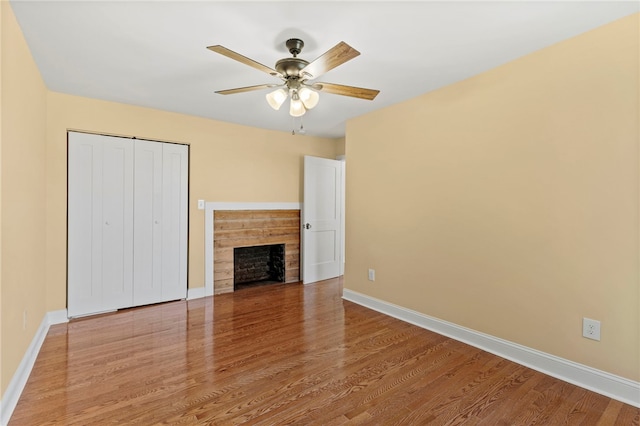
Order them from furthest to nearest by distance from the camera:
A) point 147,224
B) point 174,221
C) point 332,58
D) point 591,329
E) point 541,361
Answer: point 174,221 → point 147,224 → point 541,361 → point 591,329 → point 332,58

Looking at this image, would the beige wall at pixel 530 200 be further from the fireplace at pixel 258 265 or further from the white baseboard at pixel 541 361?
the fireplace at pixel 258 265

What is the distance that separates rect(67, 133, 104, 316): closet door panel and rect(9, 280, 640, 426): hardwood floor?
0.26 meters

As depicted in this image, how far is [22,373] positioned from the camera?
2.05 meters

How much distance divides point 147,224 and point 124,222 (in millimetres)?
233

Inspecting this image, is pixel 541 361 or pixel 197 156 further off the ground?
pixel 197 156

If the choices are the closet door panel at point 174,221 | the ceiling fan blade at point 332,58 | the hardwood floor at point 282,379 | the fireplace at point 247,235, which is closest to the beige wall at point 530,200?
the hardwood floor at point 282,379

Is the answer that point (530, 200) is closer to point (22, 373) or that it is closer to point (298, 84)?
point (298, 84)

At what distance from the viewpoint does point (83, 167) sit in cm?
325

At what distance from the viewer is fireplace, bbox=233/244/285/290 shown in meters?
4.72

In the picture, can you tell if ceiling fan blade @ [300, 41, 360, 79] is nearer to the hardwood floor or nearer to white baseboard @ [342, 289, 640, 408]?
the hardwood floor

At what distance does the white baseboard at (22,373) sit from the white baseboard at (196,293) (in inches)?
51.9

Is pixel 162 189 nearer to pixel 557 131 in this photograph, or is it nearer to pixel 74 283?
pixel 74 283

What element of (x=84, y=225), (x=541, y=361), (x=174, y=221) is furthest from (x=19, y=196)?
(x=541, y=361)

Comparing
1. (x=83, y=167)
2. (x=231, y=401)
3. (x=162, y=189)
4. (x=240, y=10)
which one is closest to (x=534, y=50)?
(x=240, y=10)
